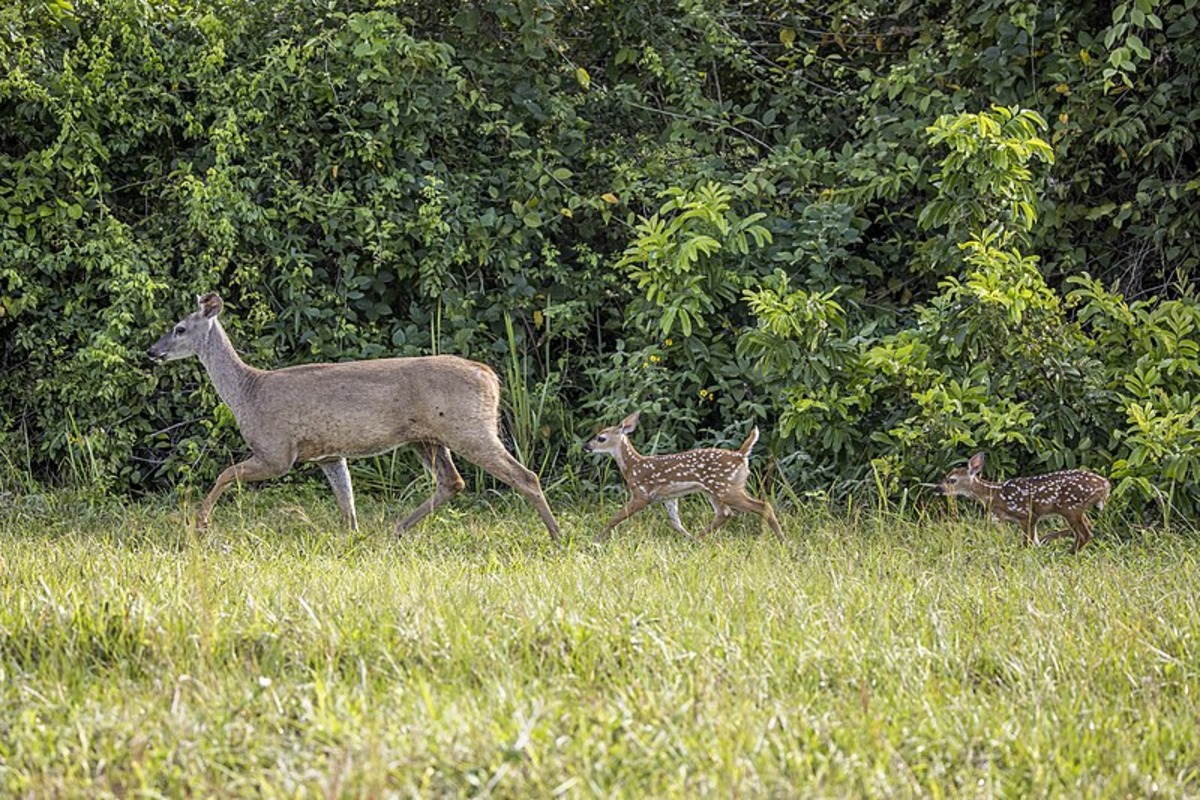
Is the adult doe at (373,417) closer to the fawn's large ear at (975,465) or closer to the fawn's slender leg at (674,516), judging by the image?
the fawn's slender leg at (674,516)

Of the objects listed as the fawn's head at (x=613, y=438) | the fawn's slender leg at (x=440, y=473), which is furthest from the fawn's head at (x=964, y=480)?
the fawn's slender leg at (x=440, y=473)

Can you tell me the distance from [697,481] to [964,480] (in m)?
1.36

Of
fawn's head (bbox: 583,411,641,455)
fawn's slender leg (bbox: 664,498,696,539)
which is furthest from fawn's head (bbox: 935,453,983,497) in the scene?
fawn's head (bbox: 583,411,641,455)

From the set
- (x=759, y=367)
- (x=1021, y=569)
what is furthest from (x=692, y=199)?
(x=1021, y=569)

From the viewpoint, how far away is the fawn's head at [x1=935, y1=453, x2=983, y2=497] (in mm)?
8773

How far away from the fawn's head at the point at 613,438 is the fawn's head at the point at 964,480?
1.69 metres

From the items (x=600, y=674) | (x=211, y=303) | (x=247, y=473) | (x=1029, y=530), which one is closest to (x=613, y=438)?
(x=247, y=473)

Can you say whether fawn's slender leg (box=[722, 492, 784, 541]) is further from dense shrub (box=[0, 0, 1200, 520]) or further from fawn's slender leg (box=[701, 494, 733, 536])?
dense shrub (box=[0, 0, 1200, 520])

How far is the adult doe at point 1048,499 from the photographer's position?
8328 millimetres

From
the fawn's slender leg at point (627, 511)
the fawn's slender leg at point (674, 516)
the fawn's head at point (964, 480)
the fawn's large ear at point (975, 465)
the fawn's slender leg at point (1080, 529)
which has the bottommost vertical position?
the fawn's slender leg at point (674, 516)

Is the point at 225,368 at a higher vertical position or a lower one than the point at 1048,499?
higher

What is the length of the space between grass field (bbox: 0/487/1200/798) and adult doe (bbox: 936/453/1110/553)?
0.45 m

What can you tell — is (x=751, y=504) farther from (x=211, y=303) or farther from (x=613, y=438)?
(x=211, y=303)

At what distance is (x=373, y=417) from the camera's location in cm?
916
